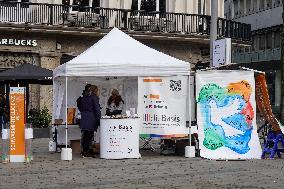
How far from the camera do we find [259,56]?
55781 mm

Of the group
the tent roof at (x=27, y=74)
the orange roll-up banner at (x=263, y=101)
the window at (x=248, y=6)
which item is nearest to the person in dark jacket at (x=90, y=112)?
the orange roll-up banner at (x=263, y=101)

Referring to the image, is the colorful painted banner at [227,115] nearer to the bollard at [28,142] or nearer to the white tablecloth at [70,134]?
the white tablecloth at [70,134]

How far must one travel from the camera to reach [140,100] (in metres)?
16.7

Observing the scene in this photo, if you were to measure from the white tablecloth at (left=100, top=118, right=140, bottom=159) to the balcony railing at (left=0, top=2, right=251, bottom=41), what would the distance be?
604 inches

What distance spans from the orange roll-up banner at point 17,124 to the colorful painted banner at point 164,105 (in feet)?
10.6

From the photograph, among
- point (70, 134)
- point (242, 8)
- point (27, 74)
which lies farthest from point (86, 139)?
point (242, 8)

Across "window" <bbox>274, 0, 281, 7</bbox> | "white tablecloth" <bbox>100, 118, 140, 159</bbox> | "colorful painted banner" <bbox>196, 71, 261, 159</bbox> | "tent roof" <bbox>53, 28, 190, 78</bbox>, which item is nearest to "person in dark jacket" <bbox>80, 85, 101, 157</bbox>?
"white tablecloth" <bbox>100, 118, 140, 159</bbox>

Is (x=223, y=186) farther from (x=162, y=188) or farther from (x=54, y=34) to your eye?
(x=54, y=34)

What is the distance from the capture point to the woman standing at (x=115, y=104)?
17750 millimetres

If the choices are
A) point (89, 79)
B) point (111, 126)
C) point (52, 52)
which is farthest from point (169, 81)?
point (52, 52)

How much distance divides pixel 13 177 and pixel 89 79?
24.3 feet

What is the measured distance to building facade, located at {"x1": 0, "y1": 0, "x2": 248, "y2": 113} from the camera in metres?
29.8

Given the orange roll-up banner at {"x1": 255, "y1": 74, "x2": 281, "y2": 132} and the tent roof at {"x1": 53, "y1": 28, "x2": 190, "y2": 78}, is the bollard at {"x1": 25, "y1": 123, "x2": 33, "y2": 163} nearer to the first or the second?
the tent roof at {"x1": 53, "y1": 28, "x2": 190, "y2": 78}

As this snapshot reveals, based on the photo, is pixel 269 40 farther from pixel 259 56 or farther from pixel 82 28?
pixel 82 28
